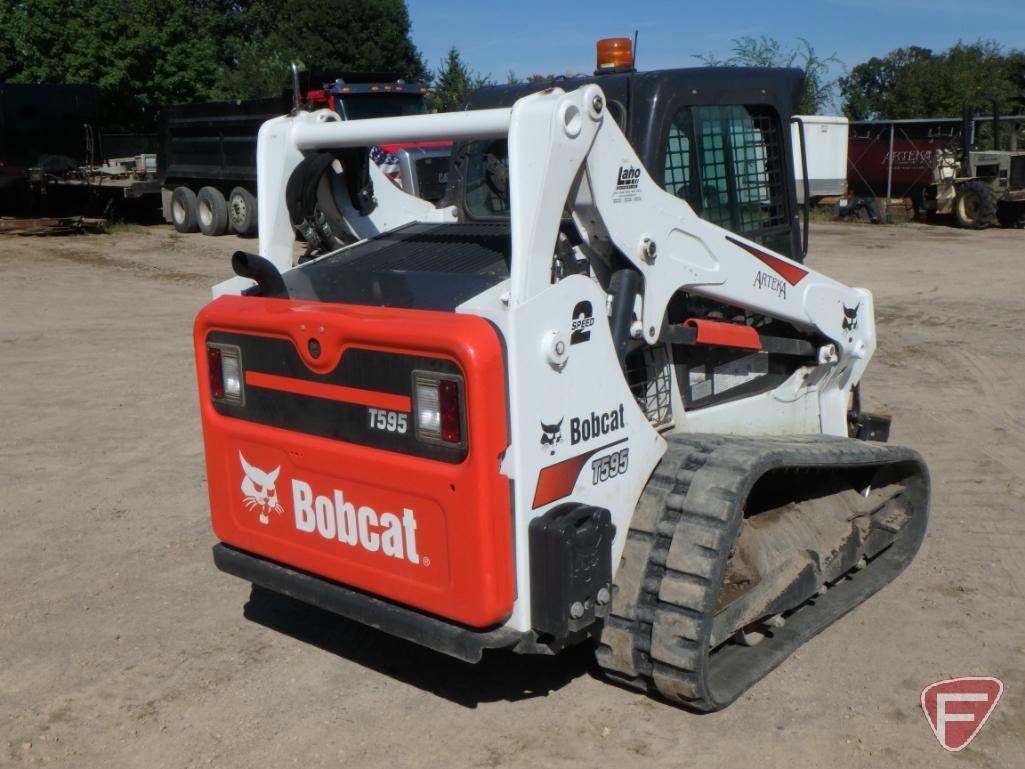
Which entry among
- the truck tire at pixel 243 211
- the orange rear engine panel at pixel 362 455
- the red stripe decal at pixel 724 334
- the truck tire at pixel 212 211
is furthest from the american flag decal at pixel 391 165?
the orange rear engine panel at pixel 362 455

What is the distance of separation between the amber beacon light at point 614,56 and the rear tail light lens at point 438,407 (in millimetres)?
1574

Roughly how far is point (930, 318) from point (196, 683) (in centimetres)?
1000

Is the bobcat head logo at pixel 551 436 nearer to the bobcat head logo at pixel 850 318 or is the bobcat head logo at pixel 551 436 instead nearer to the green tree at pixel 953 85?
the bobcat head logo at pixel 850 318

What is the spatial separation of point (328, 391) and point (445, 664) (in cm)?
129

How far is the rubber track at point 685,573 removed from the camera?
352 cm

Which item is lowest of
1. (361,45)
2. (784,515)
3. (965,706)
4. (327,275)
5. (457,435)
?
(965,706)

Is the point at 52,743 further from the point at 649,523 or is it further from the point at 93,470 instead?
the point at 93,470

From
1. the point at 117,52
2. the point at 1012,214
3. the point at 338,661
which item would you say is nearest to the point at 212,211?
the point at 117,52

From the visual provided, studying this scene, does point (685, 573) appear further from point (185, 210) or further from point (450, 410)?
point (185, 210)

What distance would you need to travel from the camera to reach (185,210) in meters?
20.5

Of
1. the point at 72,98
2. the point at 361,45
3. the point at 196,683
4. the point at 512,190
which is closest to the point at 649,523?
the point at 512,190

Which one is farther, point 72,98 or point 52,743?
point 72,98

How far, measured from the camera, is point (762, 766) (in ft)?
11.5

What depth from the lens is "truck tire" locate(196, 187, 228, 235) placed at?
64.5 feet
